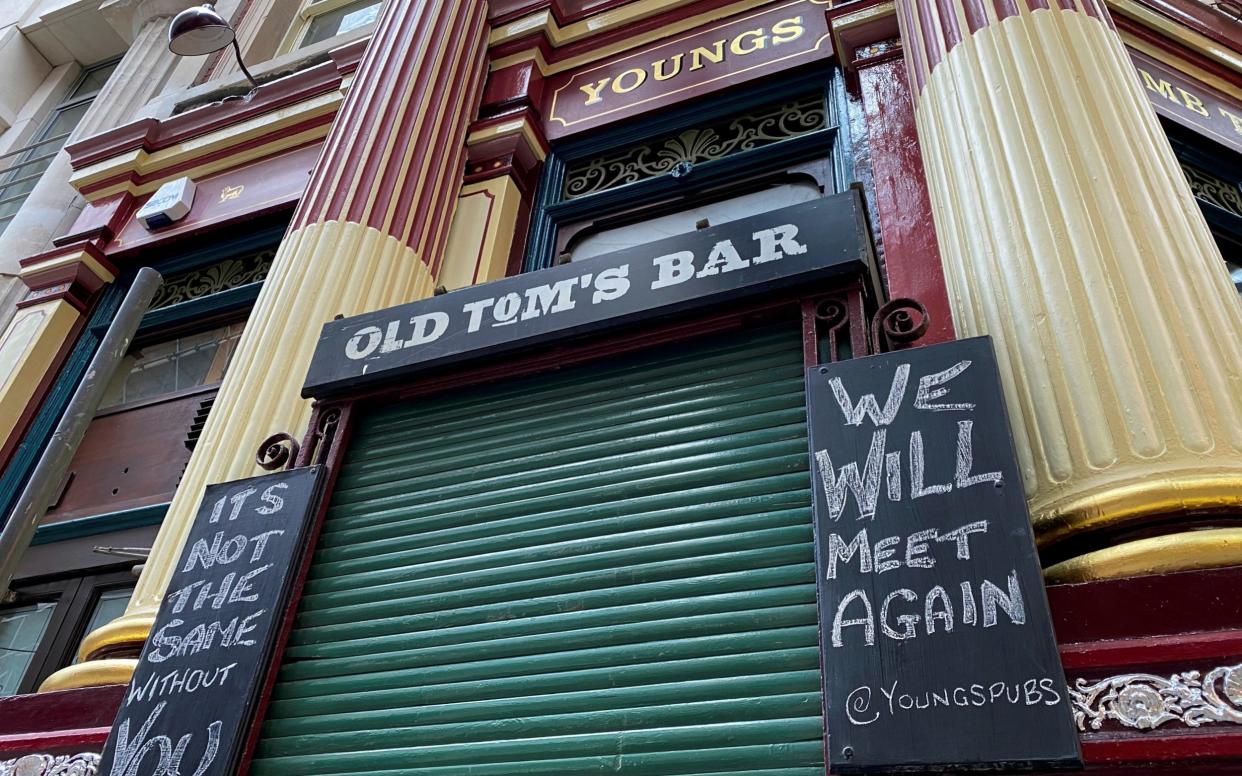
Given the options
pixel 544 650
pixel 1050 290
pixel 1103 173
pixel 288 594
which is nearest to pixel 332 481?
pixel 288 594

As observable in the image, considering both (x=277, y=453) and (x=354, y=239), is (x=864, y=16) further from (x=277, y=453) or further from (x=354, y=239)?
(x=277, y=453)

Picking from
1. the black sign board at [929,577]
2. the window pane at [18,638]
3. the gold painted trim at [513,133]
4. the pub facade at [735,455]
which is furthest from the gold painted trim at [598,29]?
the window pane at [18,638]

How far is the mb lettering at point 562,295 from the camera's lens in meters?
3.30

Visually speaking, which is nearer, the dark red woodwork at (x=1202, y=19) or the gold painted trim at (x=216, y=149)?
the dark red woodwork at (x=1202, y=19)

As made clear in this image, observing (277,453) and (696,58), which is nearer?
(277,453)

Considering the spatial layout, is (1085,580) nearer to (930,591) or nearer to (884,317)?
(930,591)

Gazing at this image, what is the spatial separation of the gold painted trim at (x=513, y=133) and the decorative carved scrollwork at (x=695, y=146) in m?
0.25

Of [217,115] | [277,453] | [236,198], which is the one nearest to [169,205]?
[236,198]

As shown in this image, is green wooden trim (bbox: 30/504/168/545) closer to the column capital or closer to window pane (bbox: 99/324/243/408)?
window pane (bbox: 99/324/243/408)

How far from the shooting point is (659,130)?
225 inches

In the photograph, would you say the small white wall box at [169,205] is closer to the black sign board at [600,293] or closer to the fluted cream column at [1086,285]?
the black sign board at [600,293]

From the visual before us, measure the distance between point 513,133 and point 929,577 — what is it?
4352 mm

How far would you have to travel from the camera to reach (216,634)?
3.14 m

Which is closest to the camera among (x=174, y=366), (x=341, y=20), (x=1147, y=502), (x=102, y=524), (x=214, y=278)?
(x=1147, y=502)
